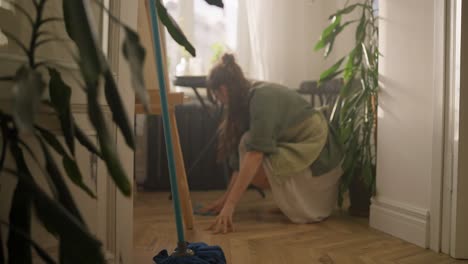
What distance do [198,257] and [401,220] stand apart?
98 cm

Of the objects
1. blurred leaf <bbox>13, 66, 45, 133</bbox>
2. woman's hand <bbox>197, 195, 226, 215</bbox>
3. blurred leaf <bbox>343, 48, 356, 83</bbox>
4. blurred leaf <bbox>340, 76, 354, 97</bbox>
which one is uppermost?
blurred leaf <bbox>343, 48, 356, 83</bbox>

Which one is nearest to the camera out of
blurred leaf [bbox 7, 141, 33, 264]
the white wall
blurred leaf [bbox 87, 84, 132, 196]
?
blurred leaf [bbox 87, 84, 132, 196]

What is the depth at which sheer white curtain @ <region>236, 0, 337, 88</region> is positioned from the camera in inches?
118

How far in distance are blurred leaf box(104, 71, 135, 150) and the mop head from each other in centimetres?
53

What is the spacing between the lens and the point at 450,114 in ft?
4.60

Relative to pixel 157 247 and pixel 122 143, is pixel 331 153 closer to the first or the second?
pixel 157 247

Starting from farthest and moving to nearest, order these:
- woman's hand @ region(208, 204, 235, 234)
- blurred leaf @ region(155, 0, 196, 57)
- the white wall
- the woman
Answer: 1. the woman
2. woman's hand @ region(208, 204, 235, 234)
3. the white wall
4. blurred leaf @ region(155, 0, 196, 57)

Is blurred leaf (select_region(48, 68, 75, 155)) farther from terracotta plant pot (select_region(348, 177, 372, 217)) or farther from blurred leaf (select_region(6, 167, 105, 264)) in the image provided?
terracotta plant pot (select_region(348, 177, 372, 217))

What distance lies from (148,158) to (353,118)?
1.46 meters

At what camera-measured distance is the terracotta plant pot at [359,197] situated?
81.3 inches

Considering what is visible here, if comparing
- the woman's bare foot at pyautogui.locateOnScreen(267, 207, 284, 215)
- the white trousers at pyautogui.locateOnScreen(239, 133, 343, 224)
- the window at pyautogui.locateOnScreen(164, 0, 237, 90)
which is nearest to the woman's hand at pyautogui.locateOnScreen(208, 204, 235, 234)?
the white trousers at pyautogui.locateOnScreen(239, 133, 343, 224)

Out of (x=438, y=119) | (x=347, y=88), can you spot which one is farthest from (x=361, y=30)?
(x=438, y=119)

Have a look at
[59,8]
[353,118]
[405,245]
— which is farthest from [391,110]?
[59,8]

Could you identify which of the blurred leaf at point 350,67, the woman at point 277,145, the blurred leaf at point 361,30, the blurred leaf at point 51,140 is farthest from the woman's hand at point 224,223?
the blurred leaf at point 51,140
